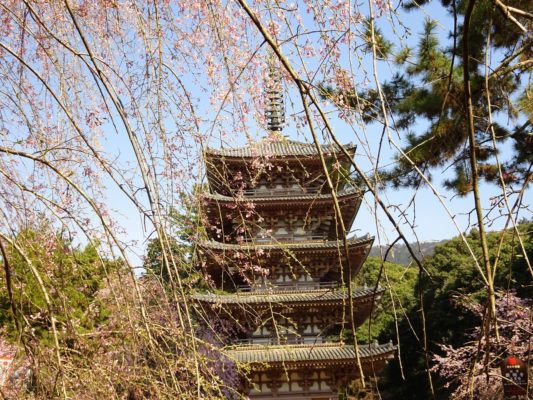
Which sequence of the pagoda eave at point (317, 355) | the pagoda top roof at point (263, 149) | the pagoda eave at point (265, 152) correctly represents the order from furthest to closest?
the pagoda eave at point (317, 355), the pagoda top roof at point (263, 149), the pagoda eave at point (265, 152)

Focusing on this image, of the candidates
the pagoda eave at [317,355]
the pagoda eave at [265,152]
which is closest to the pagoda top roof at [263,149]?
the pagoda eave at [265,152]

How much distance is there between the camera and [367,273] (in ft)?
75.8

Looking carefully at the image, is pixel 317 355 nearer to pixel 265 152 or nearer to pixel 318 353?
pixel 318 353

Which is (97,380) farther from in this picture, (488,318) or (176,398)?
(488,318)

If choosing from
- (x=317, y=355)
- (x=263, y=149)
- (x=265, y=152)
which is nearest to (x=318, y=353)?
(x=317, y=355)

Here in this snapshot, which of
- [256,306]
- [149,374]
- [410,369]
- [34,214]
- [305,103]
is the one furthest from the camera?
[410,369]

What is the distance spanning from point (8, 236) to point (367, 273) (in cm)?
2200

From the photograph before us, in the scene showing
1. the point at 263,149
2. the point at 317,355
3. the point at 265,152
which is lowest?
the point at 317,355

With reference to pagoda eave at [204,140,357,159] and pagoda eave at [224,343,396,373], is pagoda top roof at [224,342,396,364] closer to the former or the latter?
pagoda eave at [224,343,396,373]

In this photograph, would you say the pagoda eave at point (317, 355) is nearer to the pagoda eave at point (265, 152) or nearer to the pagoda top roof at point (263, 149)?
the pagoda eave at point (265, 152)

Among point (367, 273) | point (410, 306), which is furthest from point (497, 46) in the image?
point (367, 273)

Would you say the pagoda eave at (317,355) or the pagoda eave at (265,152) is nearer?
the pagoda eave at (265,152)

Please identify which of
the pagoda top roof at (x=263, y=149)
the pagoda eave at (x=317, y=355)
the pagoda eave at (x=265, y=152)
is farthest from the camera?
the pagoda eave at (x=317, y=355)

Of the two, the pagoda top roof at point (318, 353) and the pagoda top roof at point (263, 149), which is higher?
the pagoda top roof at point (263, 149)
